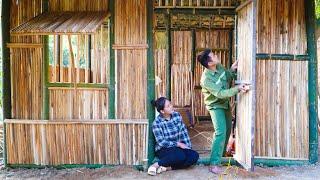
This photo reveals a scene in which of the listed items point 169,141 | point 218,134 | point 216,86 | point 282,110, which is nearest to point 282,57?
point 282,110

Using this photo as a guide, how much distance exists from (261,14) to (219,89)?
1.35 meters

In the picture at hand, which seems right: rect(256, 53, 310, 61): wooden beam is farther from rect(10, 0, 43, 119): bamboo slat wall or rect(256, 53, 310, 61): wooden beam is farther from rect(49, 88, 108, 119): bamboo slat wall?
rect(10, 0, 43, 119): bamboo slat wall

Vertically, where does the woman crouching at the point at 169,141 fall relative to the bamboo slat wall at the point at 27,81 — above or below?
below

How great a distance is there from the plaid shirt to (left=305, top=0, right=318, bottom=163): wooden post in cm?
183

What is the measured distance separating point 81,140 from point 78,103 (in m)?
0.52

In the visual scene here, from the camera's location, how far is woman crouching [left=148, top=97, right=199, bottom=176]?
575 cm

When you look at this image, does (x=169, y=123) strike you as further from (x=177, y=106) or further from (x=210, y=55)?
(x=177, y=106)

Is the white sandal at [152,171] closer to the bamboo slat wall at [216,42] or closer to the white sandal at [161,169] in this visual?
the white sandal at [161,169]

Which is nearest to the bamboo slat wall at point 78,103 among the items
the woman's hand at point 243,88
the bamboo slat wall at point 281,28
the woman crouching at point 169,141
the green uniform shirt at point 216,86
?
the woman crouching at point 169,141

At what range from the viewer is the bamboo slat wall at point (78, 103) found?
5980 mm

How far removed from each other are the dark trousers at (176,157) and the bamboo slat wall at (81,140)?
0.29 m

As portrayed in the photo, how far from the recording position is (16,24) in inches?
238

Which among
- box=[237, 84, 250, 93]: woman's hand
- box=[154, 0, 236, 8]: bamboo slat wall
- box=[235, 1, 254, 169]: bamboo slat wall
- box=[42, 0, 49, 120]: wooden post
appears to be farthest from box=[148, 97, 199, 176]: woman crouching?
box=[154, 0, 236, 8]: bamboo slat wall

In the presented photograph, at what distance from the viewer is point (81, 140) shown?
235 inches
